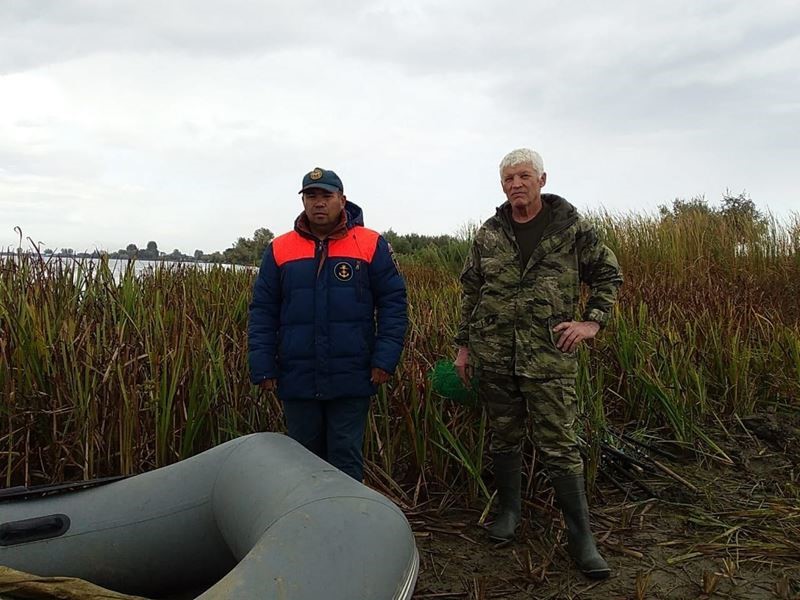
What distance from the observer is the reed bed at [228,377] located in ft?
8.44

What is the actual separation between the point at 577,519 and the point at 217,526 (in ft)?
4.39

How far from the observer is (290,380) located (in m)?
2.42

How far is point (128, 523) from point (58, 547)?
7.7 inches

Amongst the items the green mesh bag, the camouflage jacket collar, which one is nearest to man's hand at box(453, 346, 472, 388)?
the green mesh bag

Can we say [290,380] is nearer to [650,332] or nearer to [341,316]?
[341,316]

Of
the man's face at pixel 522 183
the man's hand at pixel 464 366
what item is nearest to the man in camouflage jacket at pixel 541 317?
the man's face at pixel 522 183

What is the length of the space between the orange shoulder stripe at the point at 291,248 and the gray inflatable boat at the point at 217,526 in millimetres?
725

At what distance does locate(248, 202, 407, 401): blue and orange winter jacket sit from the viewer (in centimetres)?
240

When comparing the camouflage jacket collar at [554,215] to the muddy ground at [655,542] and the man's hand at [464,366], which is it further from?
the muddy ground at [655,542]

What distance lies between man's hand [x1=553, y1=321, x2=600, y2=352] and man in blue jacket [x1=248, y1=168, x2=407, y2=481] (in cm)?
60

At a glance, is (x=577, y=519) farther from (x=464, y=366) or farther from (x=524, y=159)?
(x=524, y=159)

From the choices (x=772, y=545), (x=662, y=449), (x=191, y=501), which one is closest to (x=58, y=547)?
(x=191, y=501)

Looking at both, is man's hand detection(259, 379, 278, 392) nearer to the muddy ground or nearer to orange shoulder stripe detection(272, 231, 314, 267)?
orange shoulder stripe detection(272, 231, 314, 267)

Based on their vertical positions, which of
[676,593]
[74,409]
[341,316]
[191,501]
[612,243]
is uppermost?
Answer: [612,243]
